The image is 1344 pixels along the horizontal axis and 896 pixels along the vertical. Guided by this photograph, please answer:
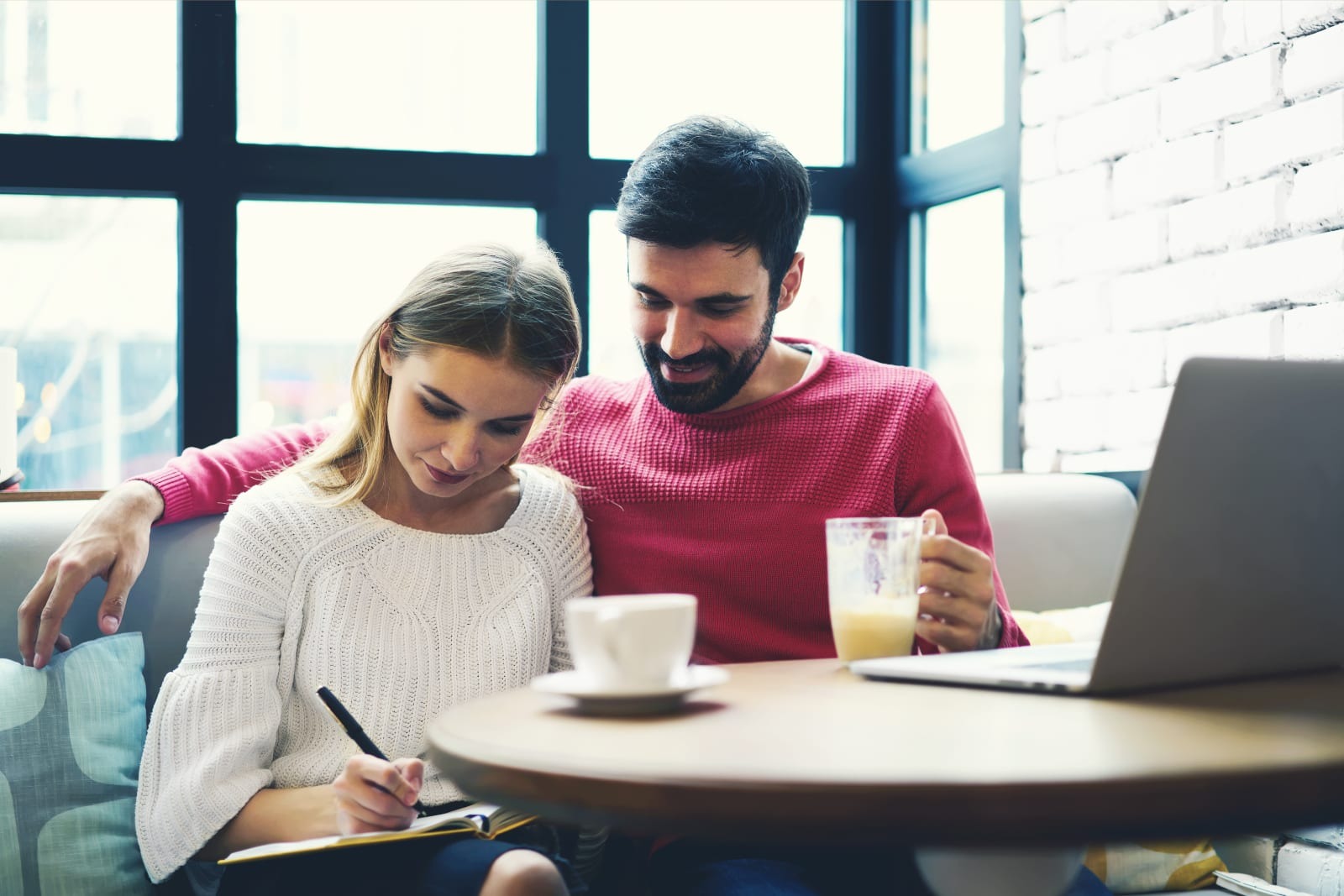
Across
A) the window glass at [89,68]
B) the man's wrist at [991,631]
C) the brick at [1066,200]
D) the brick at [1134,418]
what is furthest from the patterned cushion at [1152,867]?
the window glass at [89,68]

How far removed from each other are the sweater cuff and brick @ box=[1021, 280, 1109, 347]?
5.68 feet

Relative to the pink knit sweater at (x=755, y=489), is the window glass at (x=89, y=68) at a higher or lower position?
higher

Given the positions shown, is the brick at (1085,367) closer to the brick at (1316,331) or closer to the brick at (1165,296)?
the brick at (1165,296)

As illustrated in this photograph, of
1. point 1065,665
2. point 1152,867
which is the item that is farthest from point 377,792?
point 1152,867

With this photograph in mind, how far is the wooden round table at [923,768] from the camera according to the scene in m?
0.60

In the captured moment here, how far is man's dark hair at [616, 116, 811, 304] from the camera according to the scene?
1.45 m

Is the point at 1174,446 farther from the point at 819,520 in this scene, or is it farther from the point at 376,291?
the point at 376,291

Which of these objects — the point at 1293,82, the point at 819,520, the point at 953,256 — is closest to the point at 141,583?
the point at 819,520

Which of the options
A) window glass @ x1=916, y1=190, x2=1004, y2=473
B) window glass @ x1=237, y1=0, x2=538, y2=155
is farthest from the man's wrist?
window glass @ x1=237, y1=0, x2=538, y2=155

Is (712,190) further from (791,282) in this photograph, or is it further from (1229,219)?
(1229,219)

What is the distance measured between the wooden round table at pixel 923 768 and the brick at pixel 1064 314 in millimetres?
1772

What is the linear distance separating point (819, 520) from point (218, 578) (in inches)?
26.1

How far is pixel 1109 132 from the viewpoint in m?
2.45

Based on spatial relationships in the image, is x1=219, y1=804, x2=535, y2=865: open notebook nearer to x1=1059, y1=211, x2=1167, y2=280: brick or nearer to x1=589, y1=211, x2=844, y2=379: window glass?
x1=1059, y1=211, x2=1167, y2=280: brick
